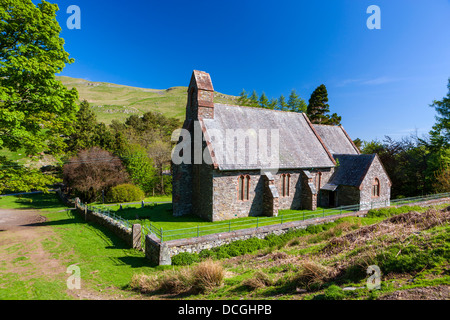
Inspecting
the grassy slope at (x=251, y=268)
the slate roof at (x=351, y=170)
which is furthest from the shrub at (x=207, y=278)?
the slate roof at (x=351, y=170)

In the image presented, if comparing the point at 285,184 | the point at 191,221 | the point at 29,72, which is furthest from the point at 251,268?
the point at 29,72

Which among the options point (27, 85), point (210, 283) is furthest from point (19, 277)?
point (27, 85)

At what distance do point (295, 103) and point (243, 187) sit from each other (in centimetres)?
4609

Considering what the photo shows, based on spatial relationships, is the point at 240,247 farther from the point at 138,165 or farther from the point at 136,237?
the point at 138,165

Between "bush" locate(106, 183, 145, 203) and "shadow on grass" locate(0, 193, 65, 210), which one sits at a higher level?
"bush" locate(106, 183, 145, 203)

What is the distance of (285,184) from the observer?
77.0 feet

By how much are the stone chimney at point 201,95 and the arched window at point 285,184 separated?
9.50 meters

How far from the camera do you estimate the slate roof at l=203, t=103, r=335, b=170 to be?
21.0 metres

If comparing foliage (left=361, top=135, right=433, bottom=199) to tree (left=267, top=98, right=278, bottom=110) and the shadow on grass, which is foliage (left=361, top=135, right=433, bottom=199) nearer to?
tree (left=267, top=98, right=278, bottom=110)

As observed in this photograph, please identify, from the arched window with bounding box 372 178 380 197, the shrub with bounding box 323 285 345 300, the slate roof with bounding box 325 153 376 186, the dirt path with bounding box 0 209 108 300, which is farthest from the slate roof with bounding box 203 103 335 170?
the shrub with bounding box 323 285 345 300

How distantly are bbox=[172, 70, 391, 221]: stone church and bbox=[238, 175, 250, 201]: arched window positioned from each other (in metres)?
0.09

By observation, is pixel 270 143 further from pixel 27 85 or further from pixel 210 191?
pixel 27 85
